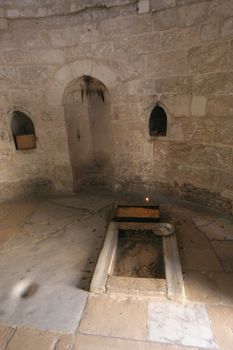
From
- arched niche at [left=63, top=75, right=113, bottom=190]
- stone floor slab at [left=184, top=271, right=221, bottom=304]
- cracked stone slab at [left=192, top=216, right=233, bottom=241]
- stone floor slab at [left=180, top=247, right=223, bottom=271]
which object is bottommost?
stone floor slab at [left=184, top=271, right=221, bottom=304]

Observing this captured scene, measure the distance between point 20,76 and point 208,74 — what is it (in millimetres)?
2403

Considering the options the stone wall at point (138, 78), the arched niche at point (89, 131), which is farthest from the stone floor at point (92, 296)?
the arched niche at point (89, 131)

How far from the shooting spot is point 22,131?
354cm

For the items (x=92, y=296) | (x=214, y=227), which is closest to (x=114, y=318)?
(x=92, y=296)

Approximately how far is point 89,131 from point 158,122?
3.82ft

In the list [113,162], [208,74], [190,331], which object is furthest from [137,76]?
[190,331]

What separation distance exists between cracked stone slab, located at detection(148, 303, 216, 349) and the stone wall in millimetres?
1557

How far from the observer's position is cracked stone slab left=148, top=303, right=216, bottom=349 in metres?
1.50

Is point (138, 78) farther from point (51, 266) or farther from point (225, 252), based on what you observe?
point (51, 266)

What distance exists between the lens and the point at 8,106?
10.5ft

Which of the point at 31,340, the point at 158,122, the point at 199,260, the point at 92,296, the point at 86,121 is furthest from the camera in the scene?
the point at 86,121

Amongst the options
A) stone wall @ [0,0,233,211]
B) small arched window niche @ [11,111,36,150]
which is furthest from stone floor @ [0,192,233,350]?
small arched window niche @ [11,111,36,150]

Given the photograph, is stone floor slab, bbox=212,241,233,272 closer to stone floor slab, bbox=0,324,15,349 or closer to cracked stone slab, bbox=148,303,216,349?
cracked stone slab, bbox=148,303,216,349

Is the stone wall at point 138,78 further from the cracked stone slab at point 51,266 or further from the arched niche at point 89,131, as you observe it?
the cracked stone slab at point 51,266
